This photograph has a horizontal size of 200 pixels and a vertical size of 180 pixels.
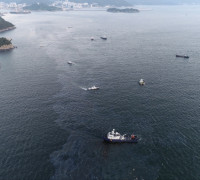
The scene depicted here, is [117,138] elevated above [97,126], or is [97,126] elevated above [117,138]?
[117,138]

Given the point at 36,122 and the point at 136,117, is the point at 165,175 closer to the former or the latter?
the point at 136,117

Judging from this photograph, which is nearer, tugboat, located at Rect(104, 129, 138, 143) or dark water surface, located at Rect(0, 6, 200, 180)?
dark water surface, located at Rect(0, 6, 200, 180)

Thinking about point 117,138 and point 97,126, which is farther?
point 97,126

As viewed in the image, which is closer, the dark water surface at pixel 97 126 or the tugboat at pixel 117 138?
the dark water surface at pixel 97 126

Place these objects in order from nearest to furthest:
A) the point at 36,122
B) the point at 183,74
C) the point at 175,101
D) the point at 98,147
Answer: the point at 98,147, the point at 36,122, the point at 175,101, the point at 183,74

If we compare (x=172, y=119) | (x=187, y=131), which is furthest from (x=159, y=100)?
(x=187, y=131)

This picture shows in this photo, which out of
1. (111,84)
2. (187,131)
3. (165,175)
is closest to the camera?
(165,175)

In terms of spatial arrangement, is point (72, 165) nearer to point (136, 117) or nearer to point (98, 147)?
point (98, 147)

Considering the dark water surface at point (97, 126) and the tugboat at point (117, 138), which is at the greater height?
the tugboat at point (117, 138)

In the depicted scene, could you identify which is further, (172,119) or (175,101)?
(175,101)

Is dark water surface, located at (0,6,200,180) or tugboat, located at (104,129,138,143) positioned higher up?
tugboat, located at (104,129,138,143)
